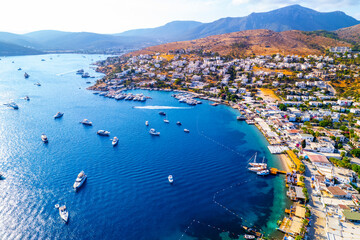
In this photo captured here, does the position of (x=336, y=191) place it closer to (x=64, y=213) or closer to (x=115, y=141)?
(x=64, y=213)

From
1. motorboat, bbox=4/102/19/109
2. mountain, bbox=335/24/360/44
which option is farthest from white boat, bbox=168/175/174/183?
mountain, bbox=335/24/360/44

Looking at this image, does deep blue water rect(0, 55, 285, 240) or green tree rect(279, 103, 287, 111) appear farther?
green tree rect(279, 103, 287, 111)

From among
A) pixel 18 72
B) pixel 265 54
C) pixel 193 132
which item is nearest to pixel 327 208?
pixel 193 132

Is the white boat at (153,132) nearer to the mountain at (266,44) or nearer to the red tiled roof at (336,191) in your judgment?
the red tiled roof at (336,191)

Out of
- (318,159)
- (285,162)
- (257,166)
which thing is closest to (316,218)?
(257,166)

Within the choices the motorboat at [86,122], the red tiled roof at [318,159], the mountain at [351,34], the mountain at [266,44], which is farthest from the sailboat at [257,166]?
the mountain at [351,34]

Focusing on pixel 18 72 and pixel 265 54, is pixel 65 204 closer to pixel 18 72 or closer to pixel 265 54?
pixel 265 54

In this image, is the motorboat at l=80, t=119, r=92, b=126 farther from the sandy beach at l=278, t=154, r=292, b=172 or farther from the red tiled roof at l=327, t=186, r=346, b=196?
the red tiled roof at l=327, t=186, r=346, b=196
